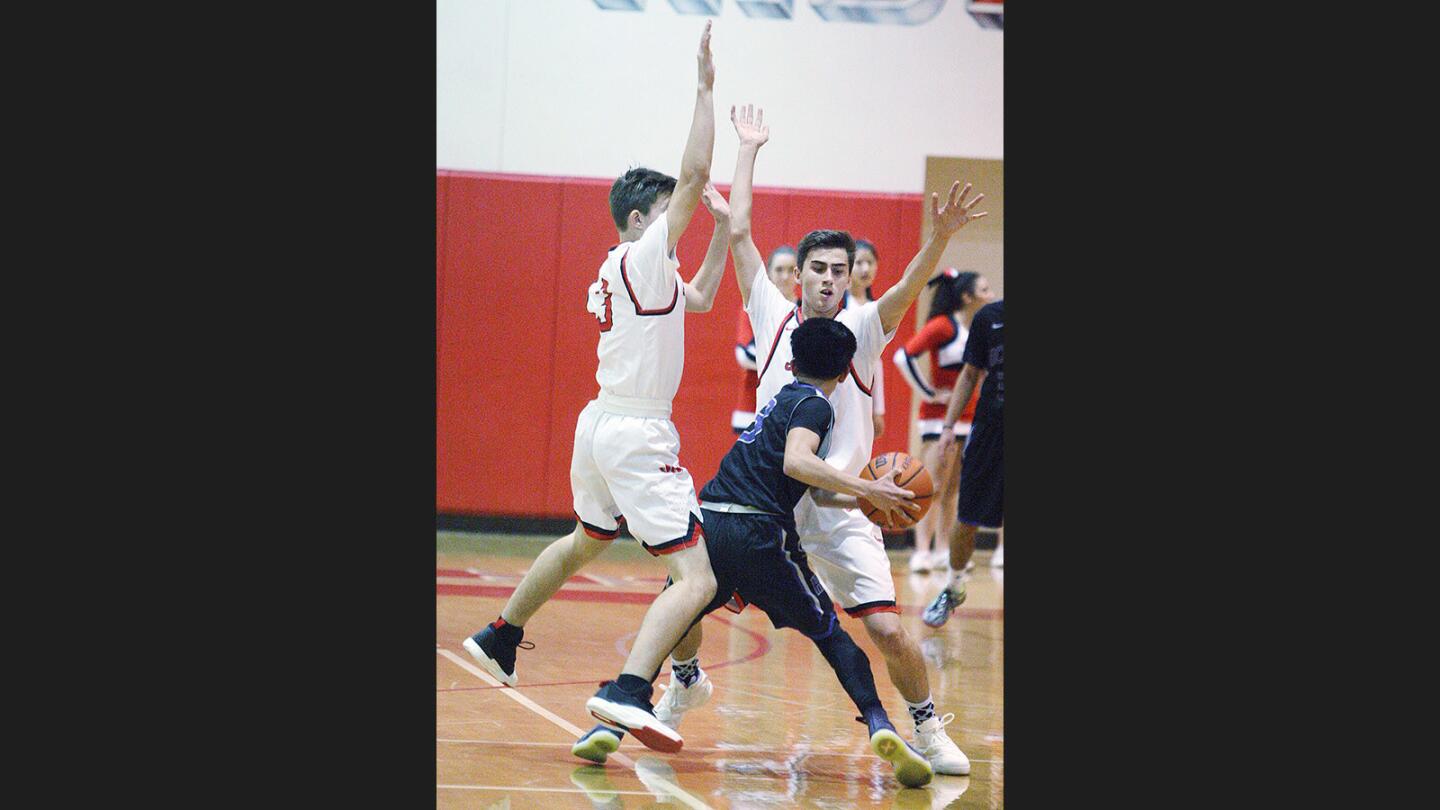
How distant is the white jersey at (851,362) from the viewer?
4180 mm

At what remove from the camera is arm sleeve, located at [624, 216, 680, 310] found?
3.99 meters

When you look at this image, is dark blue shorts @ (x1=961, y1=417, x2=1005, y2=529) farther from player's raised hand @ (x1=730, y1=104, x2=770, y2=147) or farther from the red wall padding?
the red wall padding

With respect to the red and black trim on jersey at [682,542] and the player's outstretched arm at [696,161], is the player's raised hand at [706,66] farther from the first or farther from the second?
the red and black trim on jersey at [682,542]

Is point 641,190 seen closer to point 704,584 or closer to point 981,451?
point 704,584

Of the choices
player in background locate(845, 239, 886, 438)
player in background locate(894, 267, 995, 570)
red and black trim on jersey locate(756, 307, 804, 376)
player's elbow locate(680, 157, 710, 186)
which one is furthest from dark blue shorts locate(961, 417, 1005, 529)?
player's elbow locate(680, 157, 710, 186)

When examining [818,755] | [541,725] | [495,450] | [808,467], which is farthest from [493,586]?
[808,467]

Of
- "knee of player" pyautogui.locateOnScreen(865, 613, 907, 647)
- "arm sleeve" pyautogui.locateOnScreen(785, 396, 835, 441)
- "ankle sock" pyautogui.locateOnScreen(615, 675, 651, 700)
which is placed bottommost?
"ankle sock" pyautogui.locateOnScreen(615, 675, 651, 700)

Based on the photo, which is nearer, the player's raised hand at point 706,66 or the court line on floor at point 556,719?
the court line on floor at point 556,719

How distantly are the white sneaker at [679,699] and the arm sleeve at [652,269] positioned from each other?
44.1 inches

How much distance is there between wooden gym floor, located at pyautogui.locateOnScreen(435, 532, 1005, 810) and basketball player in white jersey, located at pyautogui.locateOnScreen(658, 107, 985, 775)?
25cm

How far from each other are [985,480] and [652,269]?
257 centimetres

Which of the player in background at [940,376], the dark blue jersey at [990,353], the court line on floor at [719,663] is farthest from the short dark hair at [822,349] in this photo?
the player in background at [940,376]

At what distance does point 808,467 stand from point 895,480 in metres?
0.23

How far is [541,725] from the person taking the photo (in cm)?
427
